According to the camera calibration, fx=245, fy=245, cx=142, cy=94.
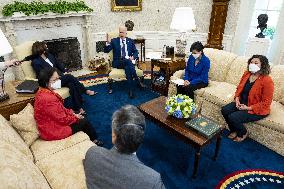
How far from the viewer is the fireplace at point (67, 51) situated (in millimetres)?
5984

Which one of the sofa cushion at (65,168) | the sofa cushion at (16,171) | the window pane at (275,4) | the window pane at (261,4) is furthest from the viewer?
the window pane at (261,4)

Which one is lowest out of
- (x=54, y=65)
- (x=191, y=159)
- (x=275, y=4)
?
(x=191, y=159)

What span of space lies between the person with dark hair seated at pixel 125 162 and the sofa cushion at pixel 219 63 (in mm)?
3344

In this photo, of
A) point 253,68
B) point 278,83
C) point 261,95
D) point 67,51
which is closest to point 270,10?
point 278,83

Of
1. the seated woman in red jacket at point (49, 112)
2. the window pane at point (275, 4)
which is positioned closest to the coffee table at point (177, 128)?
the seated woman in red jacket at point (49, 112)

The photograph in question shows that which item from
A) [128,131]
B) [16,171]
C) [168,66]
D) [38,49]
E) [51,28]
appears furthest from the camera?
[51,28]

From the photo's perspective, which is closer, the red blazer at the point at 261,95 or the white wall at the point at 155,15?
the red blazer at the point at 261,95

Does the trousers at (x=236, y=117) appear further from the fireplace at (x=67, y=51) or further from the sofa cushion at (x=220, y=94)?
the fireplace at (x=67, y=51)

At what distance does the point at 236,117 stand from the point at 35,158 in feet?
8.70

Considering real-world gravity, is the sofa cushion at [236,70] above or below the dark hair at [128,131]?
below

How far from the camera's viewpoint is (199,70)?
418 cm

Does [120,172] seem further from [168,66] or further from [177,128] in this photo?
[168,66]

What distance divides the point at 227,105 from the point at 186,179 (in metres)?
1.39

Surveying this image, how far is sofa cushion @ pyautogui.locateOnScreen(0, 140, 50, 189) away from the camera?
1641 mm
